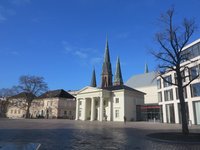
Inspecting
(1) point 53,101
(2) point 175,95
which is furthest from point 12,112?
(2) point 175,95

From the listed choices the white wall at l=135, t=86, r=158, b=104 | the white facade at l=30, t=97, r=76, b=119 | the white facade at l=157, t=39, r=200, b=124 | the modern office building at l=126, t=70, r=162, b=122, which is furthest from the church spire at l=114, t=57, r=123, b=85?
the white facade at l=157, t=39, r=200, b=124

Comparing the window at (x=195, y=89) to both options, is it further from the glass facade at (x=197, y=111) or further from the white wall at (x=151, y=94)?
the white wall at (x=151, y=94)

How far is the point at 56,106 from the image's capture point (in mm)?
84000

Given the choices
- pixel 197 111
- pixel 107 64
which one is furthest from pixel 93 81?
pixel 197 111

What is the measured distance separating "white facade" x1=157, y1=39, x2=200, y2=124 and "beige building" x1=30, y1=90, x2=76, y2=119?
151 feet

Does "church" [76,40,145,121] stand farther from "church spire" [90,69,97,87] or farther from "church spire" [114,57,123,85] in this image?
"church spire" [90,69,97,87]

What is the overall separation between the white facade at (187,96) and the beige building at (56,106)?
46108mm

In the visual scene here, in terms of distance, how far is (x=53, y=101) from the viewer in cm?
8644

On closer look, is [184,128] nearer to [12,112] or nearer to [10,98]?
[10,98]

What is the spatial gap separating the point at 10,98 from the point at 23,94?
22.0ft

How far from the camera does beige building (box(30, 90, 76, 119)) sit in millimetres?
84125

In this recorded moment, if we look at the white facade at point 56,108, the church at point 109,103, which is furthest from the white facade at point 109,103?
the white facade at point 56,108

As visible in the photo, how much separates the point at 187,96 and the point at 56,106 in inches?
2221

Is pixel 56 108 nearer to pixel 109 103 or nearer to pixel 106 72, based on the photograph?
pixel 109 103
